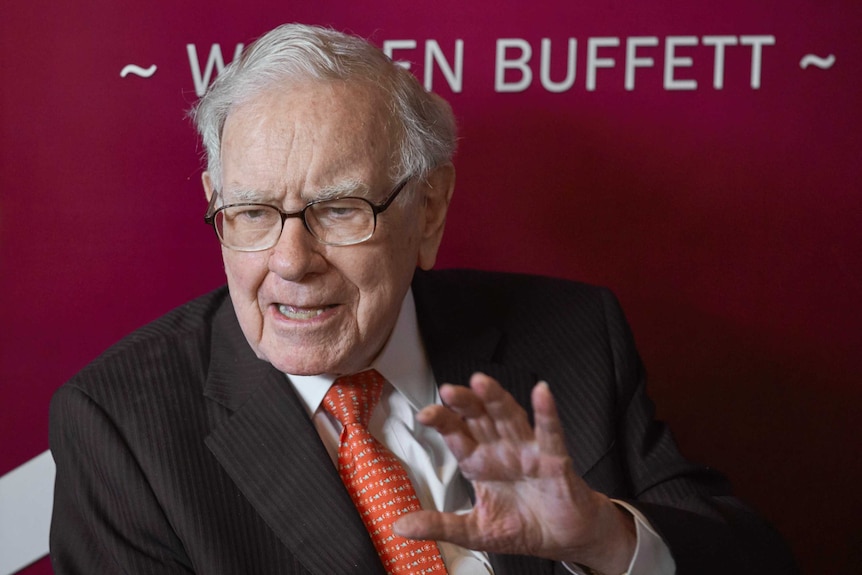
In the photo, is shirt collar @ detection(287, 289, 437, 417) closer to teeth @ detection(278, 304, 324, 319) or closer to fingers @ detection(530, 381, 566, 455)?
teeth @ detection(278, 304, 324, 319)

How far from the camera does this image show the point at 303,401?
5.98ft

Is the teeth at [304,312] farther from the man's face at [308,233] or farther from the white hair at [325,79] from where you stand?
the white hair at [325,79]

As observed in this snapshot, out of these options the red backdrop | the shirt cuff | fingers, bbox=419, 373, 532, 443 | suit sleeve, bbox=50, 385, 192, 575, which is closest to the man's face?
suit sleeve, bbox=50, 385, 192, 575

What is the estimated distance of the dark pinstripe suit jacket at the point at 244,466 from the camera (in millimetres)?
1661

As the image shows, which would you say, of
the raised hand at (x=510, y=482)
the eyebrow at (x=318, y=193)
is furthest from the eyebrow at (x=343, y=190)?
the raised hand at (x=510, y=482)

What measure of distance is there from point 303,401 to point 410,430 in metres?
0.21

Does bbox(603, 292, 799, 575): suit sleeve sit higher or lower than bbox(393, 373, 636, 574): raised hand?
lower

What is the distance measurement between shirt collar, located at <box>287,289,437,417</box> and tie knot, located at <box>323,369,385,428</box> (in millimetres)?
15

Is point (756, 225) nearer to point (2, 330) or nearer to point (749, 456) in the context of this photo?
point (749, 456)

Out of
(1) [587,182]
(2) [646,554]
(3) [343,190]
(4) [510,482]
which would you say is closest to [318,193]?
(3) [343,190]

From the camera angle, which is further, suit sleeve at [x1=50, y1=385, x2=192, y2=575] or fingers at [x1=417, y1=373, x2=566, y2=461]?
suit sleeve at [x1=50, y1=385, x2=192, y2=575]

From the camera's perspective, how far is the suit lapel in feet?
5.46

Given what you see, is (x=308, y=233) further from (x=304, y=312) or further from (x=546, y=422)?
(x=546, y=422)

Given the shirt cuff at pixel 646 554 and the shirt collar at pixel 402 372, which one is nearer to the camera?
the shirt cuff at pixel 646 554
